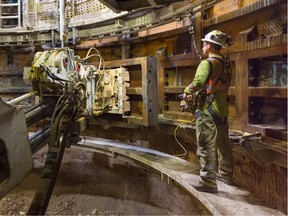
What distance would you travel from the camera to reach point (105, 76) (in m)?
4.15

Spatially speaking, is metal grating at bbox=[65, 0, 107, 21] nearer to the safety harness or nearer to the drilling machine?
the drilling machine

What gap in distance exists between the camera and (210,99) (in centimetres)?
258

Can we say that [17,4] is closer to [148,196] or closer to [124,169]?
[124,169]

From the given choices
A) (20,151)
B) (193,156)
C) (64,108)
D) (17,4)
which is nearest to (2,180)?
(20,151)

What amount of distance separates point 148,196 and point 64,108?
9.05 ft

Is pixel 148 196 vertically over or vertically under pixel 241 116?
under

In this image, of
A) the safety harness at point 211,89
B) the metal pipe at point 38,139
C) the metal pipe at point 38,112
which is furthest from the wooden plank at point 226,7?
the metal pipe at point 38,139

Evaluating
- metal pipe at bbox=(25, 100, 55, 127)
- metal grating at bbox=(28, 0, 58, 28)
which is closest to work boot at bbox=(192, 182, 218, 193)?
metal pipe at bbox=(25, 100, 55, 127)

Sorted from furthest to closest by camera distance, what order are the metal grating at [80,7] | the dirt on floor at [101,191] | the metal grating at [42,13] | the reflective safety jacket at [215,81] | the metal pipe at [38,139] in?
the metal grating at [42,13]
the metal grating at [80,7]
the dirt on floor at [101,191]
the metal pipe at [38,139]
the reflective safety jacket at [215,81]

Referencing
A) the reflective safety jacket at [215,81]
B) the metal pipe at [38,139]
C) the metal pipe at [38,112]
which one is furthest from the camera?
the metal pipe at [38,112]

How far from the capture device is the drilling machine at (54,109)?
Answer: 217cm

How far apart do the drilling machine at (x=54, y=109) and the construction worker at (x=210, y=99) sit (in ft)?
5.11

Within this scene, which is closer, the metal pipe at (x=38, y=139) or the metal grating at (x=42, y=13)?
the metal pipe at (x=38, y=139)

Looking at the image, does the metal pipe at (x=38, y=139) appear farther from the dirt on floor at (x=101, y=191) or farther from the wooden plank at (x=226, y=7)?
the wooden plank at (x=226, y=7)
